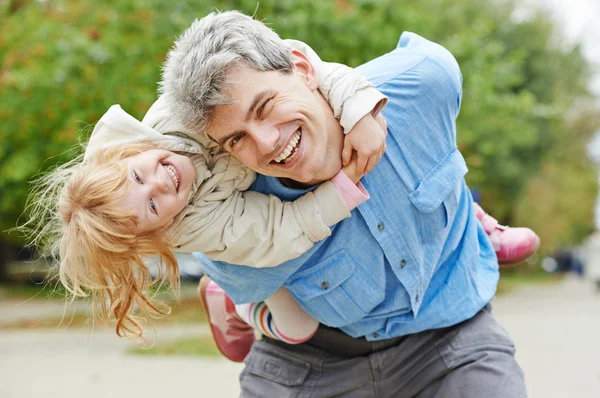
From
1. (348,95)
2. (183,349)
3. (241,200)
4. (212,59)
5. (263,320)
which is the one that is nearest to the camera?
(212,59)

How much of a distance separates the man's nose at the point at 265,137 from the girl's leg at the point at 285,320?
692 millimetres

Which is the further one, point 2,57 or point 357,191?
point 2,57

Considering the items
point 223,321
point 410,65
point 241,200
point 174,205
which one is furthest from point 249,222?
point 223,321

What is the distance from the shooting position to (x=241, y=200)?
8.05ft

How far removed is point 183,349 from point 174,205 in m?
7.11

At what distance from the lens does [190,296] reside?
16156 mm

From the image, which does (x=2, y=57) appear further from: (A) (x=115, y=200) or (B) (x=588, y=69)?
(B) (x=588, y=69)

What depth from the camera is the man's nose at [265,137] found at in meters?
2.22

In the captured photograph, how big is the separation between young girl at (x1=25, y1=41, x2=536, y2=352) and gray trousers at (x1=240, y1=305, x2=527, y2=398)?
1.93ft

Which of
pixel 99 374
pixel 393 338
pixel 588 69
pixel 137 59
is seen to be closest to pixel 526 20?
pixel 588 69

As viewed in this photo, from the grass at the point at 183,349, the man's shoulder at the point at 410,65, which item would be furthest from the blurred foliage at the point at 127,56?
the man's shoulder at the point at 410,65

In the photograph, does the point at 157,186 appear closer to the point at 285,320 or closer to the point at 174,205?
the point at 174,205

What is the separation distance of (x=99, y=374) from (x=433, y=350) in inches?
218

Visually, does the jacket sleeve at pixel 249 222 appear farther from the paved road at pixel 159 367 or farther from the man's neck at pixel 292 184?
the paved road at pixel 159 367
